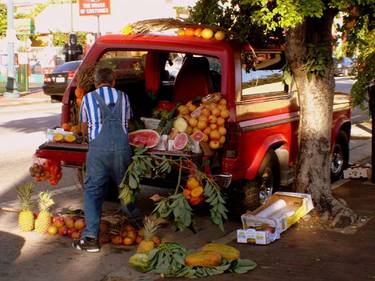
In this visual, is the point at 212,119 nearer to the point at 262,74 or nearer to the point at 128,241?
the point at 262,74

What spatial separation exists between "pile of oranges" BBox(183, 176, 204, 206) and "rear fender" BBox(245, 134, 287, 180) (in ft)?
3.39

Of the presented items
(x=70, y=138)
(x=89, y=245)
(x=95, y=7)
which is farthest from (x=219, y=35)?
(x=95, y=7)

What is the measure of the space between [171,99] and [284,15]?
2.56 m

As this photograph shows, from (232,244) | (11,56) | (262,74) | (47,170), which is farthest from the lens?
(11,56)

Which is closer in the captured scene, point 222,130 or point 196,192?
point 196,192

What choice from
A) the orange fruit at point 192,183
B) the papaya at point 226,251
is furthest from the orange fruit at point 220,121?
the papaya at point 226,251

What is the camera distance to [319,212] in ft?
23.5

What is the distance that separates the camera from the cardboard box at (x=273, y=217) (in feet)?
20.7

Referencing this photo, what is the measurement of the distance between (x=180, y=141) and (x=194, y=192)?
73 cm

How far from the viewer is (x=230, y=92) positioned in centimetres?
675

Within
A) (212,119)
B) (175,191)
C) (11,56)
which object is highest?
(11,56)

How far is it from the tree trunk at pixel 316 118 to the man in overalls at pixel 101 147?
205 cm

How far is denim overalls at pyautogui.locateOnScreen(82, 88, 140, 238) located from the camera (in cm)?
613

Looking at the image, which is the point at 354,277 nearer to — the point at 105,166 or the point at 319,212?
the point at 319,212
